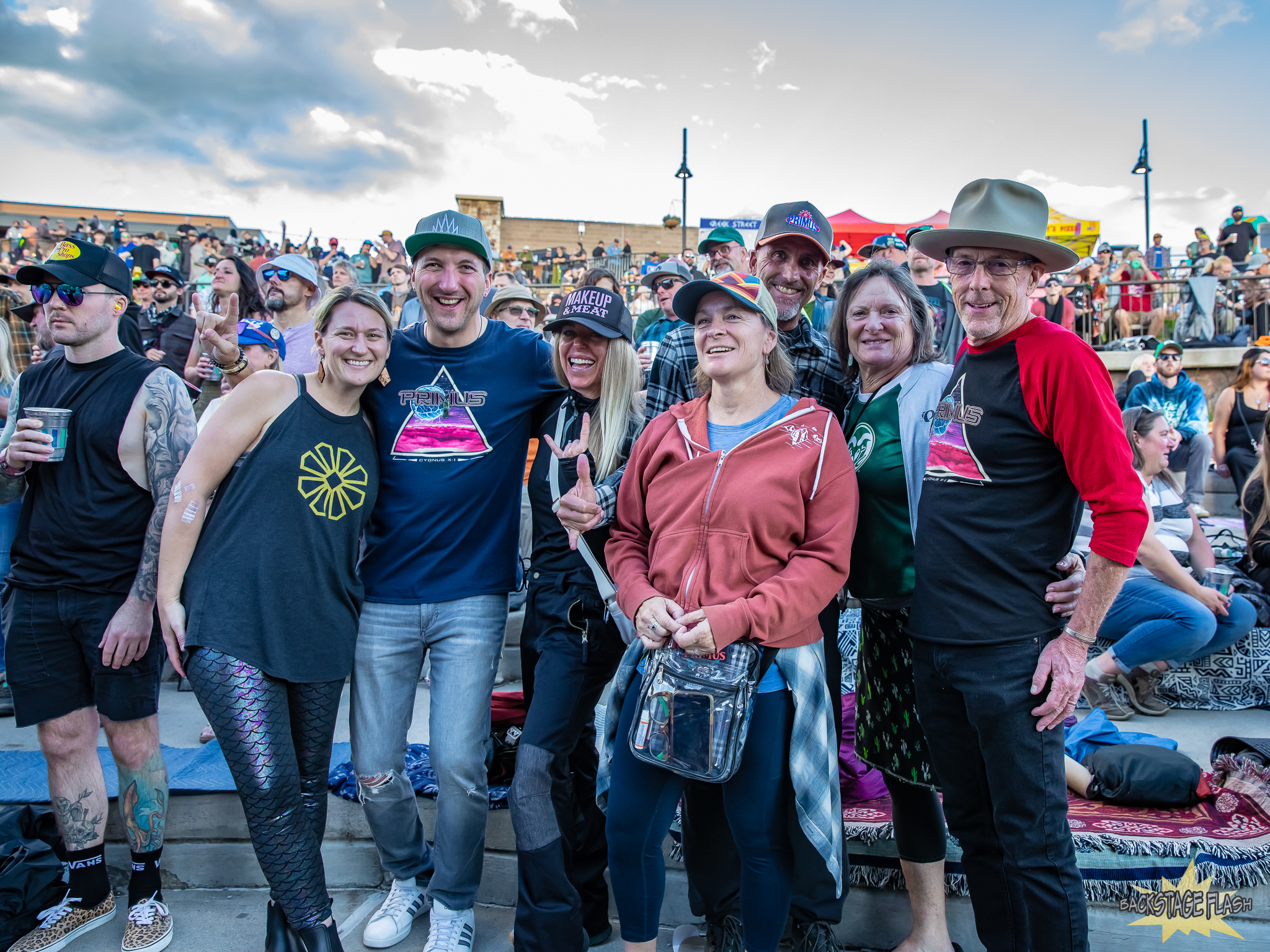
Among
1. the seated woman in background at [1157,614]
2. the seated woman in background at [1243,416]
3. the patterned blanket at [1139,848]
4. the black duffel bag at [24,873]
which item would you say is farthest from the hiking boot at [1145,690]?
the black duffel bag at [24,873]

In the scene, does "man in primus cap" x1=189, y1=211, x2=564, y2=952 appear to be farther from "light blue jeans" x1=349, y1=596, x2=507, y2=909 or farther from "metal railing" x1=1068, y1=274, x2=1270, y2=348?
"metal railing" x1=1068, y1=274, x2=1270, y2=348

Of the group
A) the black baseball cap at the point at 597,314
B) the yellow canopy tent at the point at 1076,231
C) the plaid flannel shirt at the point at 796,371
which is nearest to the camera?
the black baseball cap at the point at 597,314

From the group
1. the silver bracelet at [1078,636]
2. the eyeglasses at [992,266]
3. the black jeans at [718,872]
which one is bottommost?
the black jeans at [718,872]

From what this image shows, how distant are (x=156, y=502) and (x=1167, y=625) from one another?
4.97 metres

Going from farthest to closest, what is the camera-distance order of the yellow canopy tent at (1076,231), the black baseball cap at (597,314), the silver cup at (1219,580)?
the yellow canopy tent at (1076,231) < the silver cup at (1219,580) < the black baseball cap at (597,314)

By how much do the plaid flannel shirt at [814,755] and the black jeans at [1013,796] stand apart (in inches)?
14.3

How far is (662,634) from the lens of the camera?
2.19 metres

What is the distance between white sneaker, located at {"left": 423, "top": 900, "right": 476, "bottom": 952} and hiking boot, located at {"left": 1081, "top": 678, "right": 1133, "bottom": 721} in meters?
3.57

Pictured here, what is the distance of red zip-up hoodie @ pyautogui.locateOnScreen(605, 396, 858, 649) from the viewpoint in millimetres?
2150

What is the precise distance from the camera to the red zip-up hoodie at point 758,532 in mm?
2150

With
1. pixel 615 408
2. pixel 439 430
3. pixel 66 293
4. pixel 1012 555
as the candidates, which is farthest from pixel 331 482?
pixel 1012 555

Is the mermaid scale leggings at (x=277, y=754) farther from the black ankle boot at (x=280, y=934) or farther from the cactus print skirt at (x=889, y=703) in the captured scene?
the cactus print skirt at (x=889, y=703)

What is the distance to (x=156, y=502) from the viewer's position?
9.58ft

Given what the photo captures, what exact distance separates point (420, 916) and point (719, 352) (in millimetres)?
2490
